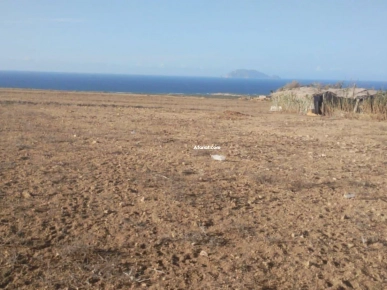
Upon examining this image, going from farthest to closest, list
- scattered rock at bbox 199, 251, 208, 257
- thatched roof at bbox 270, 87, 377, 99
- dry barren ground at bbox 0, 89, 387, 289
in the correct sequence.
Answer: thatched roof at bbox 270, 87, 377, 99
scattered rock at bbox 199, 251, 208, 257
dry barren ground at bbox 0, 89, 387, 289

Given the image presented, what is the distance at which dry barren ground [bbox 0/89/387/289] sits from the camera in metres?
3.21

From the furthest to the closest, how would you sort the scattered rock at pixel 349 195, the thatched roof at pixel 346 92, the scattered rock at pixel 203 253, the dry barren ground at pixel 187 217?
the thatched roof at pixel 346 92 < the scattered rock at pixel 349 195 < the scattered rock at pixel 203 253 < the dry barren ground at pixel 187 217

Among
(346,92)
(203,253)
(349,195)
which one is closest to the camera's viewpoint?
(203,253)

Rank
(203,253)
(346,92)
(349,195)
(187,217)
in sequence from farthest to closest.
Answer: (346,92) < (349,195) < (187,217) < (203,253)

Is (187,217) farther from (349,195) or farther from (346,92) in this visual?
(346,92)

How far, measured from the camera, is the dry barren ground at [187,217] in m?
3.21

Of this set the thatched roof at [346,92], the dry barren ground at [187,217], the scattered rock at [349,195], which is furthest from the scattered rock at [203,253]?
the thatched roof at [346,92]

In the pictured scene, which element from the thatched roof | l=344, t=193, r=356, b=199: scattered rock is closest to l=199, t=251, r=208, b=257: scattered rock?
l=344, t=193, r=356, b=199: scattered rock

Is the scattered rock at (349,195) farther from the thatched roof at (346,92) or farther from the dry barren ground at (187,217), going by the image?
the thatched roof at (346,92)

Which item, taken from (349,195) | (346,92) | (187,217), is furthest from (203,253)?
(346,92)

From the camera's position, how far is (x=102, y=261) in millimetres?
3328

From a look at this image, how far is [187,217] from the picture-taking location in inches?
170

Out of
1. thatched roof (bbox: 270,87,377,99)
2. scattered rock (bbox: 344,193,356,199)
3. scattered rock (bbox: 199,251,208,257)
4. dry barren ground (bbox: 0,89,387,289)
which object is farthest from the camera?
thatched roof (bbox: 270,87,377,99)

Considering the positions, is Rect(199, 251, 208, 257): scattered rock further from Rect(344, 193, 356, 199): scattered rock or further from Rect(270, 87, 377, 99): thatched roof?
Rect(270, 87, 377, 99): thatched roof
